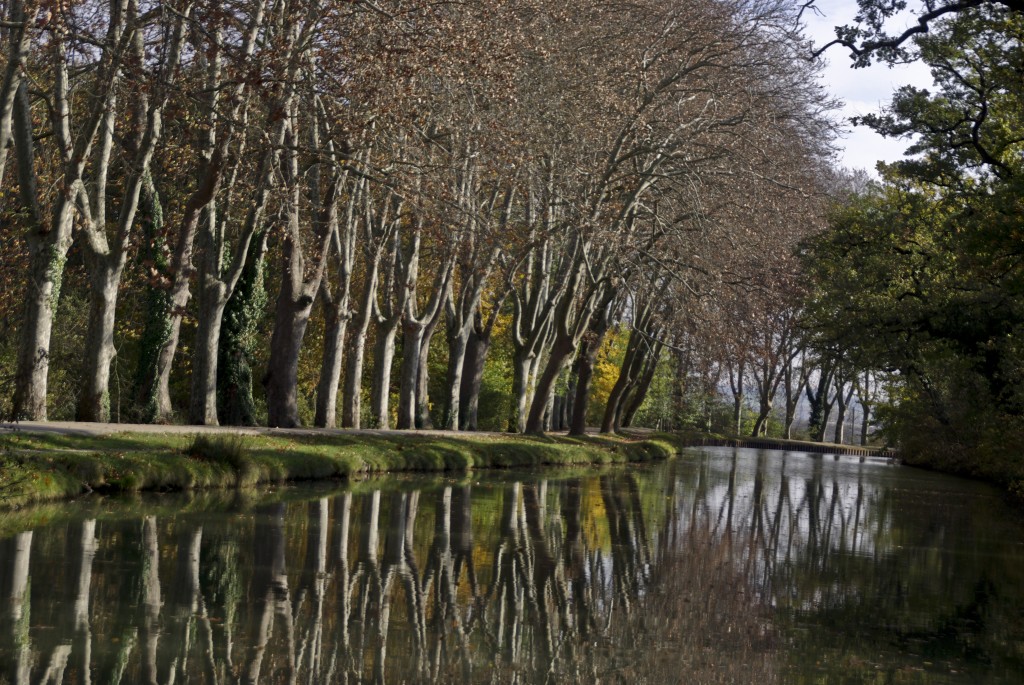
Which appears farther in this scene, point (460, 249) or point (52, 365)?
point (52, 365)

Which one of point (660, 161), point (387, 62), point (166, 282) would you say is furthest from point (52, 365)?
point (660, 161)

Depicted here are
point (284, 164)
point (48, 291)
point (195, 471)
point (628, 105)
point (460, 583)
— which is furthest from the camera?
point (628, 105)

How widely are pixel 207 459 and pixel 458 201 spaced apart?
8029mm

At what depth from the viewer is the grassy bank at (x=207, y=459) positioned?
1761cm

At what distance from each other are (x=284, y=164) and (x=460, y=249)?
5.20 metres

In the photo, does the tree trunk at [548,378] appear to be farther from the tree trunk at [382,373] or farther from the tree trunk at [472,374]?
the tree trunk at [382,373]

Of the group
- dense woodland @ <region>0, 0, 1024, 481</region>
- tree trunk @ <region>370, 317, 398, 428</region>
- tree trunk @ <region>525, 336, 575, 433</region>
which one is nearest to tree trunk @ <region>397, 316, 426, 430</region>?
dense woodland @ <region>0, 0, 1024, 481</region>

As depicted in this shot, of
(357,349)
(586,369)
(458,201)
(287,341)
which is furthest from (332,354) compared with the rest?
(586,369)

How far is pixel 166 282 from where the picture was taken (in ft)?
73.2

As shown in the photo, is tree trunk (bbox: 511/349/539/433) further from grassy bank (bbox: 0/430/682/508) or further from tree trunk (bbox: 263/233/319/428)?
tree trunk (bbox: 263/233/319/428)

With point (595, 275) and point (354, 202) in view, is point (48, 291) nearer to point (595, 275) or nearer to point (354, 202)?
point (354, 202)

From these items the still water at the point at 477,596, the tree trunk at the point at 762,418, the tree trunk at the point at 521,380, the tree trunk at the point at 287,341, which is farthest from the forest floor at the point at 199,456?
the tree trunk at the point at 762,418

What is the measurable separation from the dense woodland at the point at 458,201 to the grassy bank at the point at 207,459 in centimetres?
266

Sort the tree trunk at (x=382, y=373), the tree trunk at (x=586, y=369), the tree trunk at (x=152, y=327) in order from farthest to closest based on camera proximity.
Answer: the tree trunk at (x=586, y=369)
the tree trunk at (x=382, y=373)
the tree trunk at (x=152, y=327)
